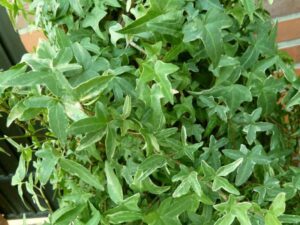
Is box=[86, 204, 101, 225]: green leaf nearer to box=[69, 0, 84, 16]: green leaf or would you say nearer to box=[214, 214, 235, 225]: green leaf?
box=[214, 214, 235, 225]: green leaf

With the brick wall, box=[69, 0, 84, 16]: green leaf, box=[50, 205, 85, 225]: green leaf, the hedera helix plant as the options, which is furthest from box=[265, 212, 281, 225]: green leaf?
the brick wall

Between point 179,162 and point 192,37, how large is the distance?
0.17 m

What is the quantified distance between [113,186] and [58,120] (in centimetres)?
12

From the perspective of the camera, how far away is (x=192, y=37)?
482 millimetres

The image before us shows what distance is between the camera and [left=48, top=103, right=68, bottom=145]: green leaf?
1.48ft

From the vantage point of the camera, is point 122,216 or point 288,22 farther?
point 288,22

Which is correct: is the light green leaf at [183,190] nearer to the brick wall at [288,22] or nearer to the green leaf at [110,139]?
the green leaf at [110,139]

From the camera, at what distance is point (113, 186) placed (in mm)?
515

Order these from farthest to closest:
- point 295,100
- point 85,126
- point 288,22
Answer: point 288,22 < point 295,100 < point 85,126

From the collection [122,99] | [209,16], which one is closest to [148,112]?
[122,99]

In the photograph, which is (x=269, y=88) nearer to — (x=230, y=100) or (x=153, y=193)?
(x=230, y=100)

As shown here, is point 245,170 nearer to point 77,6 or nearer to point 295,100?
point 295,100

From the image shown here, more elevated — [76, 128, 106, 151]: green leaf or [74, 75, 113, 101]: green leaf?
[74, 75, 113, 101]: green leaf

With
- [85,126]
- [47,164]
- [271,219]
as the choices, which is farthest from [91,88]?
[271,219]
